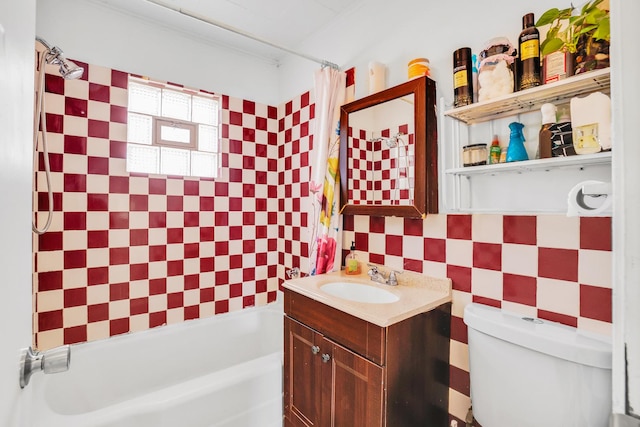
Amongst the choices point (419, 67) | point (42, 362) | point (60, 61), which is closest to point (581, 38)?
point (419, 67)

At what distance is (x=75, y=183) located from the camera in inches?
64.8

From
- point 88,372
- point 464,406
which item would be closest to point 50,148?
point 88,372

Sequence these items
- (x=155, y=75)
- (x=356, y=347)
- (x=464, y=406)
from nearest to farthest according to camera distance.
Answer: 1. (x=356, y=347)
2. (x=464, y=406)
3. (x=155, y=75)

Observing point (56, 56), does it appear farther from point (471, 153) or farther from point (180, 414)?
point (471, 153)

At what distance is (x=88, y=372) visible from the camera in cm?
160

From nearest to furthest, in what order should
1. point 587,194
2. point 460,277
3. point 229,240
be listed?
point 587,194
point 460,277
point 229,240

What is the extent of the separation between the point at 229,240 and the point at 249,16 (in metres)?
1.49

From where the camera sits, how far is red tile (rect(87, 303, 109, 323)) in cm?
170

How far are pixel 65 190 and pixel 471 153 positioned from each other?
207 cm

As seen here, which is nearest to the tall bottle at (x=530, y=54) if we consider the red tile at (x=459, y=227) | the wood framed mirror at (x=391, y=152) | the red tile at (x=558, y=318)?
the wood framed mirror at (x=391, y=152)

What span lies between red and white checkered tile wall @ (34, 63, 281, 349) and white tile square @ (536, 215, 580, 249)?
177 cm

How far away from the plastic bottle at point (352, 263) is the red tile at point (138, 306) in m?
1.28

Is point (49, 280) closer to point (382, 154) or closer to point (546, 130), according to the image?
point (382, 154)

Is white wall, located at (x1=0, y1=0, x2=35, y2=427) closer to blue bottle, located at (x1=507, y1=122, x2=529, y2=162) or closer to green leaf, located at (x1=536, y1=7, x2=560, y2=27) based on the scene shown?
green leaf, located at (x1=536, y1=7, x2=560, y2=27)
